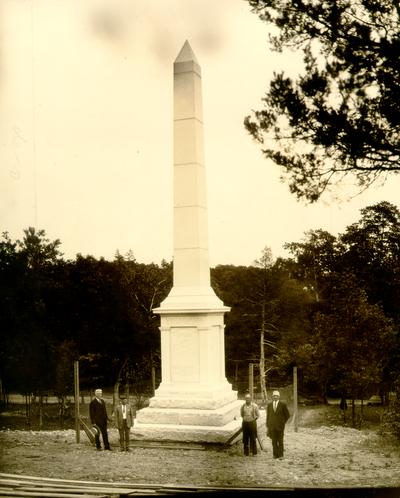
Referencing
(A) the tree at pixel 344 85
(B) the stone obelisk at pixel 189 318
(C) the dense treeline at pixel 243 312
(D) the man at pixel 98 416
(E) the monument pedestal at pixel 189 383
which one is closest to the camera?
(A) the tree at pixel 344 85

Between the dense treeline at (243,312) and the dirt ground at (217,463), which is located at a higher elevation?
the dense treeline at (243,312)

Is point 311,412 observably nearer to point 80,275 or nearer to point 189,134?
point 80,275

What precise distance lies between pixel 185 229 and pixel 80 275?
58.3 feet

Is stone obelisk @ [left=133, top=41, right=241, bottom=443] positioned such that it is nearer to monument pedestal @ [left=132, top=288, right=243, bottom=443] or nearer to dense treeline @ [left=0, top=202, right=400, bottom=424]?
monument pedestal @ [left=132, top=288, right=243, bottom=443]

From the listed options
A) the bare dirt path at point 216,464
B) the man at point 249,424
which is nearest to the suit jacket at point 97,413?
the bare dirt path at point 216,464

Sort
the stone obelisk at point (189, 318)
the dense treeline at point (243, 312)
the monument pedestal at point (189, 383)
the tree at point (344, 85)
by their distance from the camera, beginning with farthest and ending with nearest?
1. the dense treeline at point (243, 312)
2. the stone obelisk at point (189, 318)
3. the monument pedestal at point (189, 383)
4. the tree at point (344, 85)

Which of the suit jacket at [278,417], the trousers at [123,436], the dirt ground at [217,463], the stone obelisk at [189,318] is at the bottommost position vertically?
the dirt ground at [217,463]

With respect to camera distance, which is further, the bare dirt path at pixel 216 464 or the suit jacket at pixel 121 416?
the suit jacket at pixel 121 416

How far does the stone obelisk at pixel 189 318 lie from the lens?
509 inches

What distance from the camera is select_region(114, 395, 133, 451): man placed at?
12.2m

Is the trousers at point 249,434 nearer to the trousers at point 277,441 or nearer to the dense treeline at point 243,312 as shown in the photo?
the trousers at point 277,441

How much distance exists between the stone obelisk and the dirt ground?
0.74 meters

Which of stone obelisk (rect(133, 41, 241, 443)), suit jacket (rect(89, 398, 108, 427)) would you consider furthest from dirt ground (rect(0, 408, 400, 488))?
stone obelisk (rect(133, 41, 241, 443))

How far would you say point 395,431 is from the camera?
15750 millimetres
